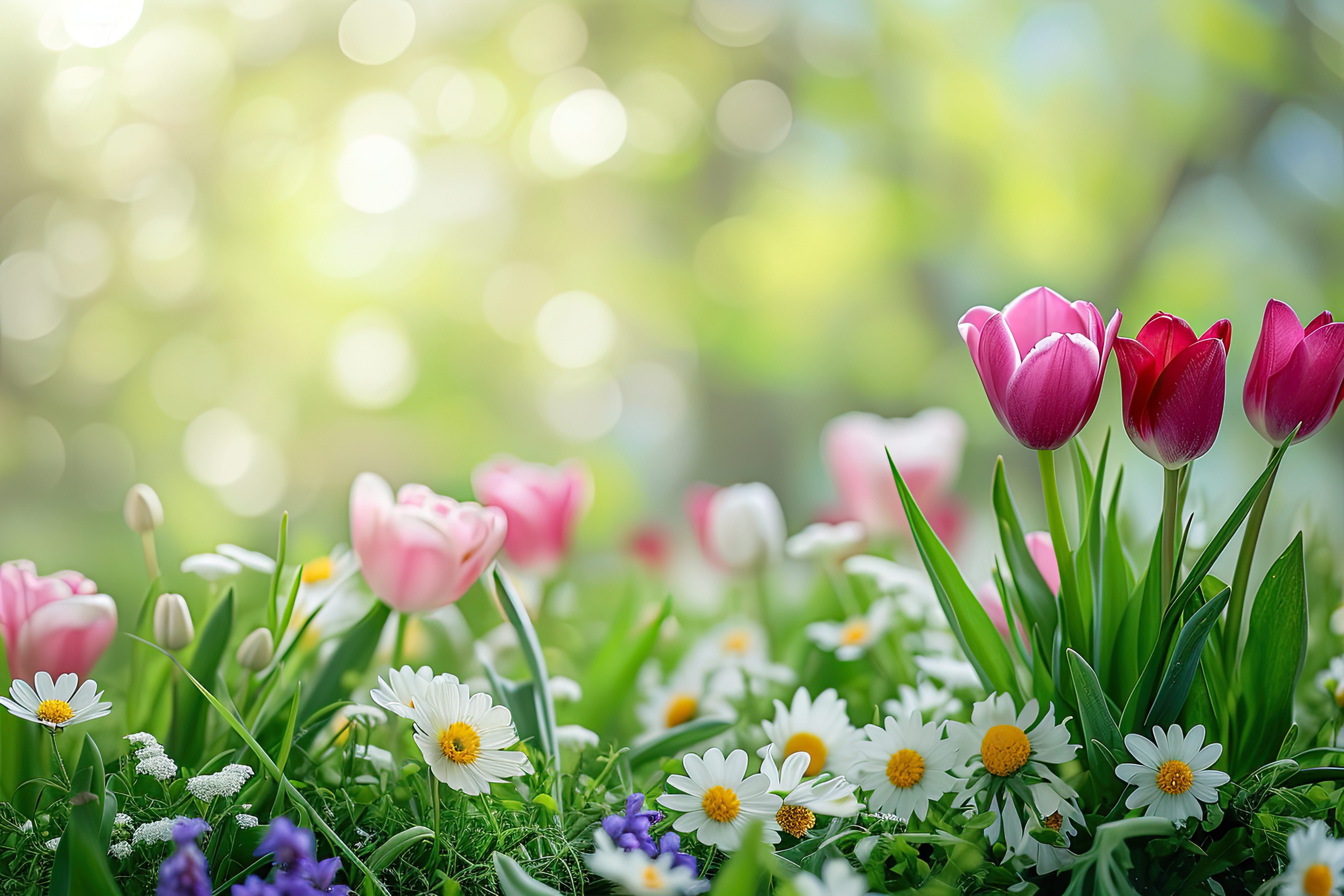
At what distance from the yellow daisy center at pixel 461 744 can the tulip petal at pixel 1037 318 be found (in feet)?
1.20

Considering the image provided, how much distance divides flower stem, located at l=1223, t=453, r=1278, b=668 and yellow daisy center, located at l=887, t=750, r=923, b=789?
0.61 feet

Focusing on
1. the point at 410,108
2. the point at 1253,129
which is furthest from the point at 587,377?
the point at 1253,129

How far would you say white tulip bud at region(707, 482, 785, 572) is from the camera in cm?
88

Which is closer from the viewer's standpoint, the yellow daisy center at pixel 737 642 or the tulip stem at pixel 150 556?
the tulip stem at pixel 150 556

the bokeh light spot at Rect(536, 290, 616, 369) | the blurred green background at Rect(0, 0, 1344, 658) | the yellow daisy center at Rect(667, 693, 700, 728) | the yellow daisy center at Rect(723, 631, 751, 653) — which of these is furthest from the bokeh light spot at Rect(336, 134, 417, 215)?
the yellow daisy center at Rect(667, 693, 700, 728)

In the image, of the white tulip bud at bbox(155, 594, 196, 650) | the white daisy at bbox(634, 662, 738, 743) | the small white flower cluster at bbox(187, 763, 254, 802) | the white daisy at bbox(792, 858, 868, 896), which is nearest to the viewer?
the white daisy at bbox(792, 858, 868, 896)

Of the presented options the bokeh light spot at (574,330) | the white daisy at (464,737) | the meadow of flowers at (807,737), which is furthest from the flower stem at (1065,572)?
the bokeh light spot at (574,330)

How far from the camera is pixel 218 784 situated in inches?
18.0

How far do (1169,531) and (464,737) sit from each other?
40 cm

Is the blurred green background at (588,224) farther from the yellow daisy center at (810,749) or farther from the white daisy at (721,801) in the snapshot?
the white daisy at (721,801)

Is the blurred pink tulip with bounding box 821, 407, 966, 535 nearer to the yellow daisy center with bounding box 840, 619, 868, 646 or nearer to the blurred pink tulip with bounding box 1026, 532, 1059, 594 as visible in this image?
the yellow daisy center with bounding box 840, 619, 868, 646

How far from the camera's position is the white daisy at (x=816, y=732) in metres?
0.58

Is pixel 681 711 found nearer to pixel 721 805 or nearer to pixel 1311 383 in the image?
pixel 721 805

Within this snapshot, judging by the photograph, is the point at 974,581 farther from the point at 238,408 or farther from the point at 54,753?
the point at 238,408
